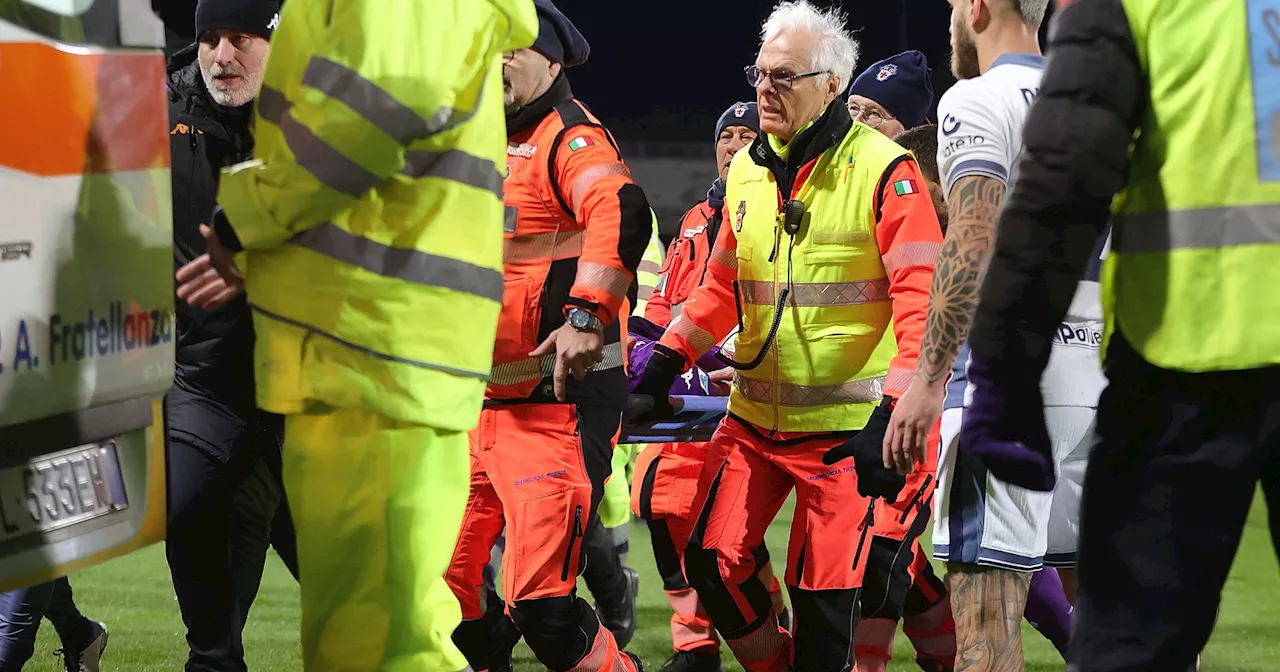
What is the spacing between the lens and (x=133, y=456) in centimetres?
265

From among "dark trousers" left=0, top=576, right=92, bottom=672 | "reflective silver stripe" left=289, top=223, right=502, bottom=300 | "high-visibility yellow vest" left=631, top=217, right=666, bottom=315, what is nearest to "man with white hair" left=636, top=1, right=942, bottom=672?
"reflective silver stripe" left=289, top=223, right=502, bottom=300

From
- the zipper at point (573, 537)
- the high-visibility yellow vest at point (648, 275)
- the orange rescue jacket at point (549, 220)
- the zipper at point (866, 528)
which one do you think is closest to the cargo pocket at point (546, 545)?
the zipper at point (573, 537)

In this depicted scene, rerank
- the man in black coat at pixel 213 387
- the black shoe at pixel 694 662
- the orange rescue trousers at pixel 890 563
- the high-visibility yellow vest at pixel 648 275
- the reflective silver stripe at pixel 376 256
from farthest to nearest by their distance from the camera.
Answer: the high-visibility yellow vest at pixel 648 275, the black shoe at pixel 694 662, the orange rescue trousers at pixel 890 563, the man in black coat at pixel 213 387, the reflective silver stripe at pixel 376 256

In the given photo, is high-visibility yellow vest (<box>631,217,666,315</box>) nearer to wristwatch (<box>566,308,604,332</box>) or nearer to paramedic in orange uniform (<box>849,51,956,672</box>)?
paramedic in orange uniform (<box>849,51,956,672</box>)

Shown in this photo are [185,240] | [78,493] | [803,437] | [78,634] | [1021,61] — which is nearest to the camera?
[78,493]

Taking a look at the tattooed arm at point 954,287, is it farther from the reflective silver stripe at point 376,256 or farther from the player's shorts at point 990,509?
the reflective silver stripe at point 376,256

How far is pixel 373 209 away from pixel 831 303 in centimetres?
178

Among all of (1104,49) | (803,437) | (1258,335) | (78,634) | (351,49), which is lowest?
(78,634)

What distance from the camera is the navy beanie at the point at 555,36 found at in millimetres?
4297

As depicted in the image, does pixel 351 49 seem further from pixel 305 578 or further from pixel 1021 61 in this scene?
pixel 1021 61

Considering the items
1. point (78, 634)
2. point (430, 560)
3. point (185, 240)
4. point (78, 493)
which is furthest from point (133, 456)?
point (78, 634)

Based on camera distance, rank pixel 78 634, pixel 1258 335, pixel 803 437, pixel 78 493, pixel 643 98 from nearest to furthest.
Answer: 1. pixel 1258 335
2. pixel 78 493
3. pixel 803 437
4. pixel 78 634
5. pixel 643 98

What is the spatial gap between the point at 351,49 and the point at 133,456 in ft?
2.62

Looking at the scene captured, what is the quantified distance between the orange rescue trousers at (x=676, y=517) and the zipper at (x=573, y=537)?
772 mm
